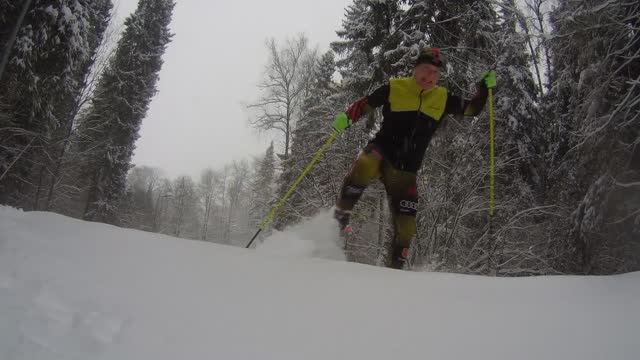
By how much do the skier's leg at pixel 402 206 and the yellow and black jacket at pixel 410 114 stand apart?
93 millimetres

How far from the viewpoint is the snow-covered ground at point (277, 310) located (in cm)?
161

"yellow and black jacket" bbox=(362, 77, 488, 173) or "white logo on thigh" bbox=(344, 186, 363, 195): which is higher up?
"yellow and black jacket" bbox=(362, 77, 488, 173)

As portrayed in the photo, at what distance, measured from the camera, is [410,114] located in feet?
12.9

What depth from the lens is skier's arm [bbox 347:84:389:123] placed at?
4.06 meters

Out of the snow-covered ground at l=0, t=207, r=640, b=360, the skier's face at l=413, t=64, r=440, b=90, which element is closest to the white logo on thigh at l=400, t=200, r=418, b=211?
the skier's face at l=413, t=64, r=440, b=90

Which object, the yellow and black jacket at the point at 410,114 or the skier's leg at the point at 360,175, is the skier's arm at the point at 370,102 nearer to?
the yellow and black jacket at the point at 410,114

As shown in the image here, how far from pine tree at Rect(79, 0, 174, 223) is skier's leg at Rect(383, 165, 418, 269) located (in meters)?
20.8

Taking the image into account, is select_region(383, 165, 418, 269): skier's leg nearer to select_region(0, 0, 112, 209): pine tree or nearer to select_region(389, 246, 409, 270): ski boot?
select_region(389, 246, 409, 270): ski boot

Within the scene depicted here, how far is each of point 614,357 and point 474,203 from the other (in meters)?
8.41

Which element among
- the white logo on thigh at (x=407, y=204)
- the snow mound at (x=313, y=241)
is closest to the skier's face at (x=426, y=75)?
the white logo on thigh at (x=407, y=204)

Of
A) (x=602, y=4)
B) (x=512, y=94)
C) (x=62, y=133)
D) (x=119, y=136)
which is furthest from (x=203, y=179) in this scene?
(x=602, y=4)

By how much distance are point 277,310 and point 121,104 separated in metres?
23.9

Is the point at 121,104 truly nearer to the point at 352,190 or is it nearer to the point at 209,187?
the point at 352,190

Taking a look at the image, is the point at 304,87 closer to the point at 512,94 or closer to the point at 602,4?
the point at 512,94
